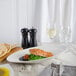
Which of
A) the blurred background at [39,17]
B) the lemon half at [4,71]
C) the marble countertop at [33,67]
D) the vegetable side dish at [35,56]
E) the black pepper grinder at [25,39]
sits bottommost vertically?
the marble countertop at [33,67]

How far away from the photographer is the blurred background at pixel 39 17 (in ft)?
4.56

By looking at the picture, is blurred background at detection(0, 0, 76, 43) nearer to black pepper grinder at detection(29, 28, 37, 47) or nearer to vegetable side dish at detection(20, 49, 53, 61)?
black pepper grinder at detection(29, 28, 37, 47)

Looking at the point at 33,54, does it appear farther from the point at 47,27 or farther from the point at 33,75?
the point at 47,27

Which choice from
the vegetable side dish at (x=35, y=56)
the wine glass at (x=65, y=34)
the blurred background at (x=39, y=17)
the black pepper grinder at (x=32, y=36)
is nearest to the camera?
the vegetable side dish at (x=35, y=56)

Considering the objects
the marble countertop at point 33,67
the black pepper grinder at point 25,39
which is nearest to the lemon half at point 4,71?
the marble countertop at point 33,67

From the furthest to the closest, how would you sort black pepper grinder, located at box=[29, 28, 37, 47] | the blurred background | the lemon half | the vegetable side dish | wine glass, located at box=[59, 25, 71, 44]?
1. the blurred background
2. wine glass, located at box=[59, 25, 71, 44]
3. black pepper grinder, located at box=[29, 28, 37, 47]
4. the vegetable side dish
5. the lemon half

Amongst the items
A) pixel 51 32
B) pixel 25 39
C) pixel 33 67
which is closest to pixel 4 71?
pixel 33 67

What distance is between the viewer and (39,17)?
143cm

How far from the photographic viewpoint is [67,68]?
0.83 m

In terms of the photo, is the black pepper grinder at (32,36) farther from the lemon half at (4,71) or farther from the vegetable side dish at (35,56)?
the lemon half at (4,71)

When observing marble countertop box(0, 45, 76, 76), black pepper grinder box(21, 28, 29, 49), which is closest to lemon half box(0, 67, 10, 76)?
marble countertop box(0, 45, 76, 76)

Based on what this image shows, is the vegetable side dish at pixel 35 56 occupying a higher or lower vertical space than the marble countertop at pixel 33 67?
higher

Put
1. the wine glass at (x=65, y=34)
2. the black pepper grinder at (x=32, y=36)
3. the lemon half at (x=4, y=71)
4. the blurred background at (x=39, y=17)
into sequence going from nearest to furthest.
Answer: the lemon half at (x=4, y=71) < the black pepper grinder at (x=32, y=36) < the wine glass at (x=65, y=34) < the blurred background at (x=39, y=17)

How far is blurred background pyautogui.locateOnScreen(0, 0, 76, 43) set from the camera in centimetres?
139
